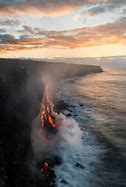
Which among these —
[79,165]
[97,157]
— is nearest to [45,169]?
[79,165]

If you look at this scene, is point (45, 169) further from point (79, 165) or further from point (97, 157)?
point (97, 157)

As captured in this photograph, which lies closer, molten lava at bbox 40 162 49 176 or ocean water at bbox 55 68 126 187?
molten lava at bbox 40 162 49 176

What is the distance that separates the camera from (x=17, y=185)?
20859 millimetres

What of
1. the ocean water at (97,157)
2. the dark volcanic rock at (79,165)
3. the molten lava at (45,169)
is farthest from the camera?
the dark volcanic rock at (79,165)

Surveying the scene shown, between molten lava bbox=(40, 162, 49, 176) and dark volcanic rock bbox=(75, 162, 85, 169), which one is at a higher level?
molten lava bbox=(40, 162, 49, 176)

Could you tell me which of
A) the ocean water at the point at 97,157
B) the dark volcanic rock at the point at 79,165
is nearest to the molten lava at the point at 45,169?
the ocean water at the point at 97,157

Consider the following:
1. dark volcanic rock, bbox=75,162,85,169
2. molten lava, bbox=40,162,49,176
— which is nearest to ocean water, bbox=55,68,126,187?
dark volcanic rock, bbox=75,162,85,169

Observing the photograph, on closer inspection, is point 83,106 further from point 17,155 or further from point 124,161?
point 17,155

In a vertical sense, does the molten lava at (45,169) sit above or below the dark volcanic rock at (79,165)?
above

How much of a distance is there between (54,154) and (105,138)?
1272cm

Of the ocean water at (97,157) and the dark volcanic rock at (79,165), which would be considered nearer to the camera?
the ocean water at (97,157)

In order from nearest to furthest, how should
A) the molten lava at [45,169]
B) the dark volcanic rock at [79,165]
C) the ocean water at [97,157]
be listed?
the molten lava at [45,169]
the ocean water at [97,157]
the dark volcanic rock at [79,165]

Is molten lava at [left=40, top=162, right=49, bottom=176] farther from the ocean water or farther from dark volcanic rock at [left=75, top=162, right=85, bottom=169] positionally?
dark volcanic rock at [left=75, top=162, right=85, bottom=169]

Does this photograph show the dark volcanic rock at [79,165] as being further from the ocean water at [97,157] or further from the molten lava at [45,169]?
the molten lava at [45,169]
